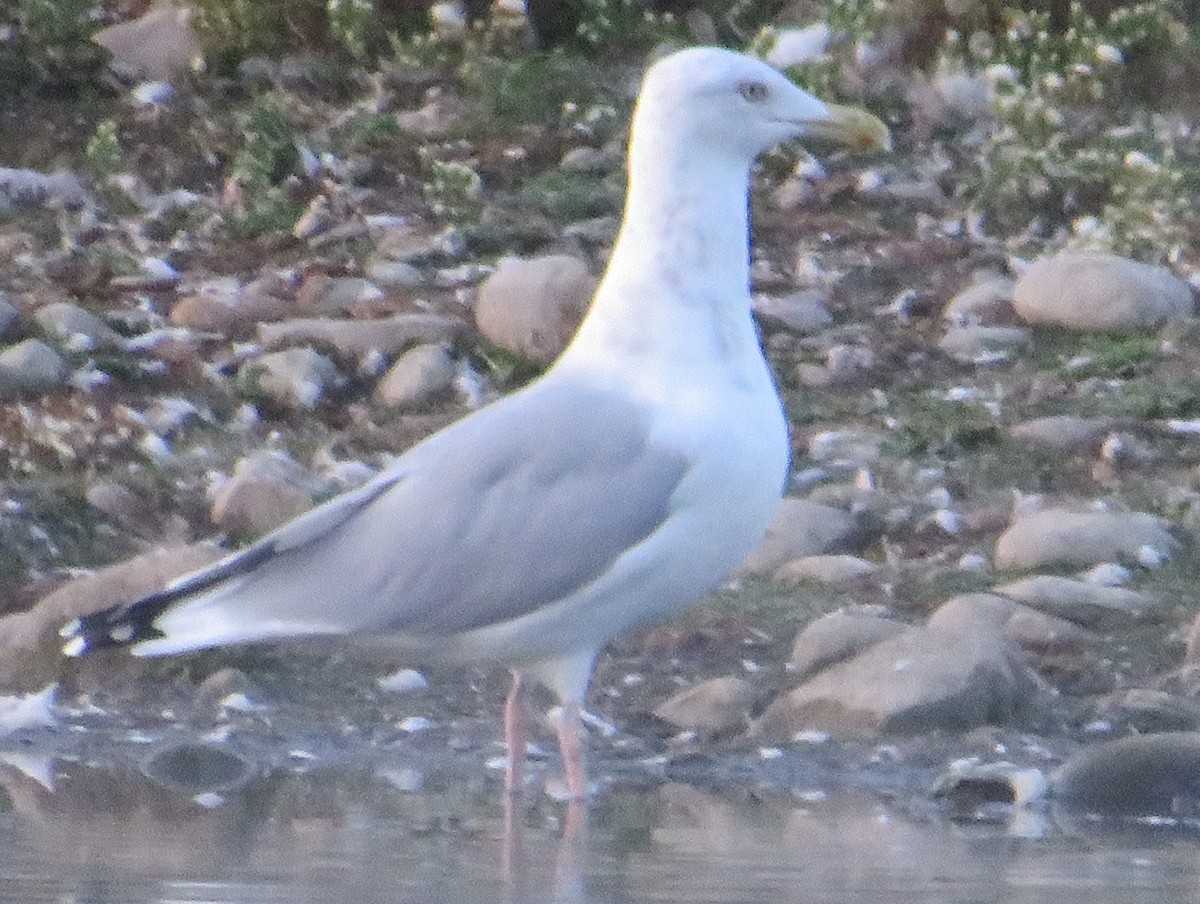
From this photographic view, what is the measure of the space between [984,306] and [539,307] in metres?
1.27

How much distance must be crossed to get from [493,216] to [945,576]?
3041 millimetres

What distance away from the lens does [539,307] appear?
806 cm

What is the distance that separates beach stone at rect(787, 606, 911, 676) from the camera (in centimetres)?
594

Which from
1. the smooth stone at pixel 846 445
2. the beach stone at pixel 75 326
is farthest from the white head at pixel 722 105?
the beach stone at pixel 75 326

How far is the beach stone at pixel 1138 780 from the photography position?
16.2 feet

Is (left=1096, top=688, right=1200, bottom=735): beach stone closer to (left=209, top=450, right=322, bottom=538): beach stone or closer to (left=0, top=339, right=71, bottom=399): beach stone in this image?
(left=209, top=450, right=322, bottom=538): beach stone

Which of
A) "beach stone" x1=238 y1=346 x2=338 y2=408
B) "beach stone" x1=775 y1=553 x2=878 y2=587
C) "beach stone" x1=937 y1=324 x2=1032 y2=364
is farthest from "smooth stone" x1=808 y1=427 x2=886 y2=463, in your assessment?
"beach stone" x1=238 y1=346 x2=338 y2=408

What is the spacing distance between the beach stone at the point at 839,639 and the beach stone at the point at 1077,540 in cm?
70

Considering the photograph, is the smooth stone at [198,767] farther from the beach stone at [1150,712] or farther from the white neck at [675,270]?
the beach stone at [1150,712]

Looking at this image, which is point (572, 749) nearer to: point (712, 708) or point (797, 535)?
point (712, 708)

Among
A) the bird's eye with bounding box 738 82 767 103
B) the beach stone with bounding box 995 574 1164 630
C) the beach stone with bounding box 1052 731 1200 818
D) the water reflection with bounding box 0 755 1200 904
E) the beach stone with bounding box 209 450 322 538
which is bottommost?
the water reflection with bounding box 0 755 1200 904

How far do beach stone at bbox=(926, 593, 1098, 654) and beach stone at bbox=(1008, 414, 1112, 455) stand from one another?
122 centimetres

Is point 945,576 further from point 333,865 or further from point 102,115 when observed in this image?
point 102,115

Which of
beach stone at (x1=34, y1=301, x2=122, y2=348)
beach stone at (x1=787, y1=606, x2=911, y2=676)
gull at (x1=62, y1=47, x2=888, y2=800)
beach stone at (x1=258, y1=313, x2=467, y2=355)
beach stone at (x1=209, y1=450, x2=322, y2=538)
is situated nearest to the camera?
gull at (x1=62, y1=47, x2=888, y2=800)
